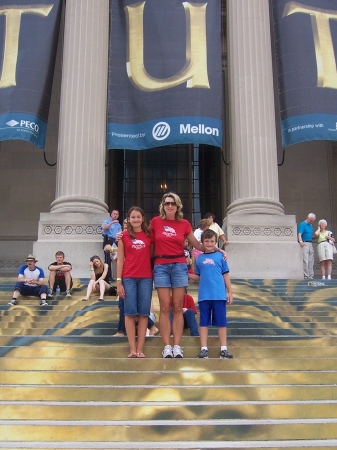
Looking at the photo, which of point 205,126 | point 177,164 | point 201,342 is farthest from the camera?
point 177,164

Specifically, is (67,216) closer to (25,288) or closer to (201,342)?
(25,288)

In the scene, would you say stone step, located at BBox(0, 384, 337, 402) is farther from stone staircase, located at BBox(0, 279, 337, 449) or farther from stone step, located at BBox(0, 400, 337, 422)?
stone step, located at BBox(0, 400, 337, 422)

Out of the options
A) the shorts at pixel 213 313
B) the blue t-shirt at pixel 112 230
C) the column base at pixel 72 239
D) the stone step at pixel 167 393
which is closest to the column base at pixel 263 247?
the blue t-shirt at pixel 112 230

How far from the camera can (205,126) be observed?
13.3 meters

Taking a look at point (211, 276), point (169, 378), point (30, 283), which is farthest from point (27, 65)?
point (169, 378)

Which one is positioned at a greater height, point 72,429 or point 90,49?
point 90,49

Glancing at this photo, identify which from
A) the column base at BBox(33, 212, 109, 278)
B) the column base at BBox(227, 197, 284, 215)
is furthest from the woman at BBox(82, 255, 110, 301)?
the column base at BBox(227, 197, 284, 215)

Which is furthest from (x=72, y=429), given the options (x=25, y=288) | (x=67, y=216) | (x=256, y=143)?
(x=256, y=143)

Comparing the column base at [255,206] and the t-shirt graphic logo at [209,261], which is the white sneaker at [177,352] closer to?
the t-shirt graphic logo at [209,261]

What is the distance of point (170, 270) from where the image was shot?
6.59 metres

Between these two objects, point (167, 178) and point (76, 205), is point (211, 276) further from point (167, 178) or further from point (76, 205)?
point (167, 178)

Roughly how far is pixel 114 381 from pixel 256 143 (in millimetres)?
9392

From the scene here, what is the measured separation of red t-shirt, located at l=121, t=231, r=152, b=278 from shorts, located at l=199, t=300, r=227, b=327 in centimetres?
77

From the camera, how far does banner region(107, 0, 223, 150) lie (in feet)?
44.0
